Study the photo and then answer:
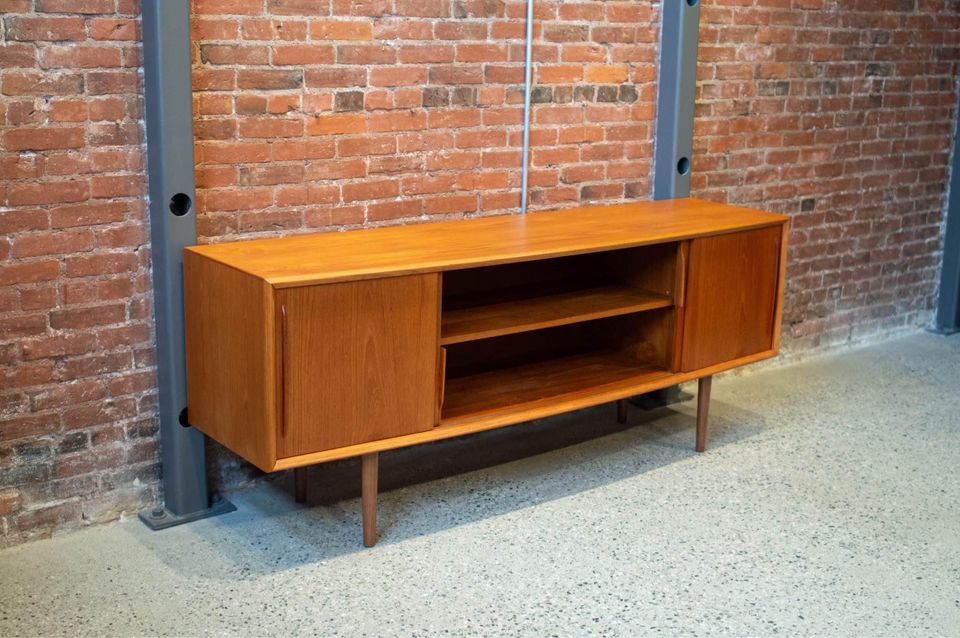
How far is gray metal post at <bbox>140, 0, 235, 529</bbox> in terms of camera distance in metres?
3.47

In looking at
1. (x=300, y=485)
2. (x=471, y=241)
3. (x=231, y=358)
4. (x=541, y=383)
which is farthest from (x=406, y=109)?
(x=300, y=485)

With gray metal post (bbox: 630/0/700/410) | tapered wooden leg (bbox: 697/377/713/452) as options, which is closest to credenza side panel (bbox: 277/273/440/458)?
tapered wooden leg (bbox: 697/377/713/452)

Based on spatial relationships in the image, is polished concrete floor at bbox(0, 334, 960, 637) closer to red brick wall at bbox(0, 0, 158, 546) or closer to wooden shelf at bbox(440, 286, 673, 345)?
red brick wall at bbox(0, 0, 158, 546)

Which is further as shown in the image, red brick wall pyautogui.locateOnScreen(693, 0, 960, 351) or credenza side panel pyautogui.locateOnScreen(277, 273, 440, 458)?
red brick wall pyautogui.locateOnScreen(693, 0, 960, 351)

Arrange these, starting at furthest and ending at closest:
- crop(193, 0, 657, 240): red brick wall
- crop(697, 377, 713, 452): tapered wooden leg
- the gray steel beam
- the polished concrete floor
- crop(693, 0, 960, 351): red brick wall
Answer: crop(693, 0, 960, 351): red brick wall
the gray steel beam
crop(697, 377, 713, 452): tapered wooden leg
crop(193, 0, 657, 240): red brick wall
the polished concrete floor

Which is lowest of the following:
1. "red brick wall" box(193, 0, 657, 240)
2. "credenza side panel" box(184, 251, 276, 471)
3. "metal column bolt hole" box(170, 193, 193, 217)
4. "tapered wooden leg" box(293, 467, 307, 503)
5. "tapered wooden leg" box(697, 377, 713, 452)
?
"tapered wooden leg" box(293, 467, 307, 503)

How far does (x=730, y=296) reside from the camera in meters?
4.42

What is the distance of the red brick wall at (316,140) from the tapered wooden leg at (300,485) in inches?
8.5

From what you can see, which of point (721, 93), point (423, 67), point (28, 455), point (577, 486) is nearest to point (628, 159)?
point (721, 93)

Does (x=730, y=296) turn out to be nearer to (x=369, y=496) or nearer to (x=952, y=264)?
(x=369, y=496)

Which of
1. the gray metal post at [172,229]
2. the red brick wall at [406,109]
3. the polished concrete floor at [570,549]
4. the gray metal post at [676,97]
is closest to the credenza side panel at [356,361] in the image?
the polished concrete floor at [570,549]

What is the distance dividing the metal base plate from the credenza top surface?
2.88 ft

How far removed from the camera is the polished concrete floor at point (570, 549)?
129 inches

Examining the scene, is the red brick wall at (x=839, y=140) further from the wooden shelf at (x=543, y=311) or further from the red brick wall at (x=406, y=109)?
the wooden shelf at (x=543, y=311)
